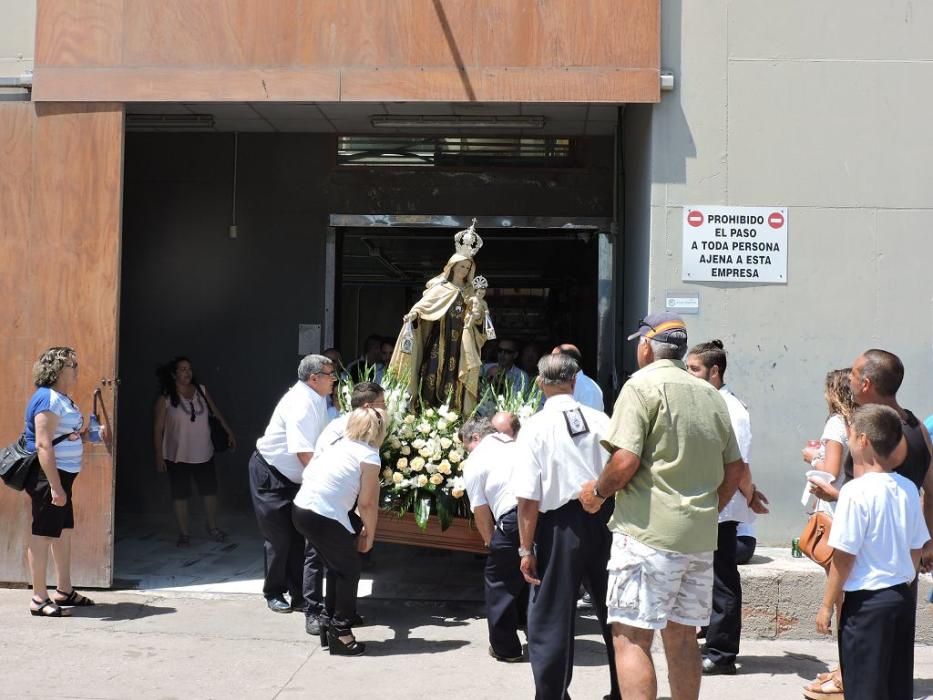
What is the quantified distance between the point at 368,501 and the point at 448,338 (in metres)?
1.93

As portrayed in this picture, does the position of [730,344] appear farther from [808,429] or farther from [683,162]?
[683,162]

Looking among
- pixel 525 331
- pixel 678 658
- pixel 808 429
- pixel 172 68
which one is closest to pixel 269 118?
pixel 172 68

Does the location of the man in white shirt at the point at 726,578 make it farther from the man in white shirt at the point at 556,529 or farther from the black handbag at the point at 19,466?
the black handbag at the point at 19,466

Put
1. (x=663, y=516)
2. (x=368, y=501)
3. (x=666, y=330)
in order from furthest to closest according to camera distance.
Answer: (x=368, y=501) → (x=666, y=330) → (x=663, y=516)

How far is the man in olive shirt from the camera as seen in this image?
4305mm

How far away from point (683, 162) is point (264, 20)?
125 inches

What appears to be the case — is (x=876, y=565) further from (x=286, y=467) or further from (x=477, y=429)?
(x=286, y=467)

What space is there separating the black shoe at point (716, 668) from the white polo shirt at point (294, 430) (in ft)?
9.19

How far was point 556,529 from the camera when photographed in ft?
16.1

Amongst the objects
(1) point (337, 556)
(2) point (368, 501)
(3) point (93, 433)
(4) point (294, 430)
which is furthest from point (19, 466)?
(2) point (368, 501)

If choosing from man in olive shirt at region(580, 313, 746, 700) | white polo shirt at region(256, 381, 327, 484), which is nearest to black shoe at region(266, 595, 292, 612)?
white polo shirt at region(256, 381, 327, 484)

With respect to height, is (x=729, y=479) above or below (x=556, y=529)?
above

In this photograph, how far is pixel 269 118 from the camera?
9.54 m

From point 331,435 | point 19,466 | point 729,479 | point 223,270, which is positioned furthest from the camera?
point 223,270
